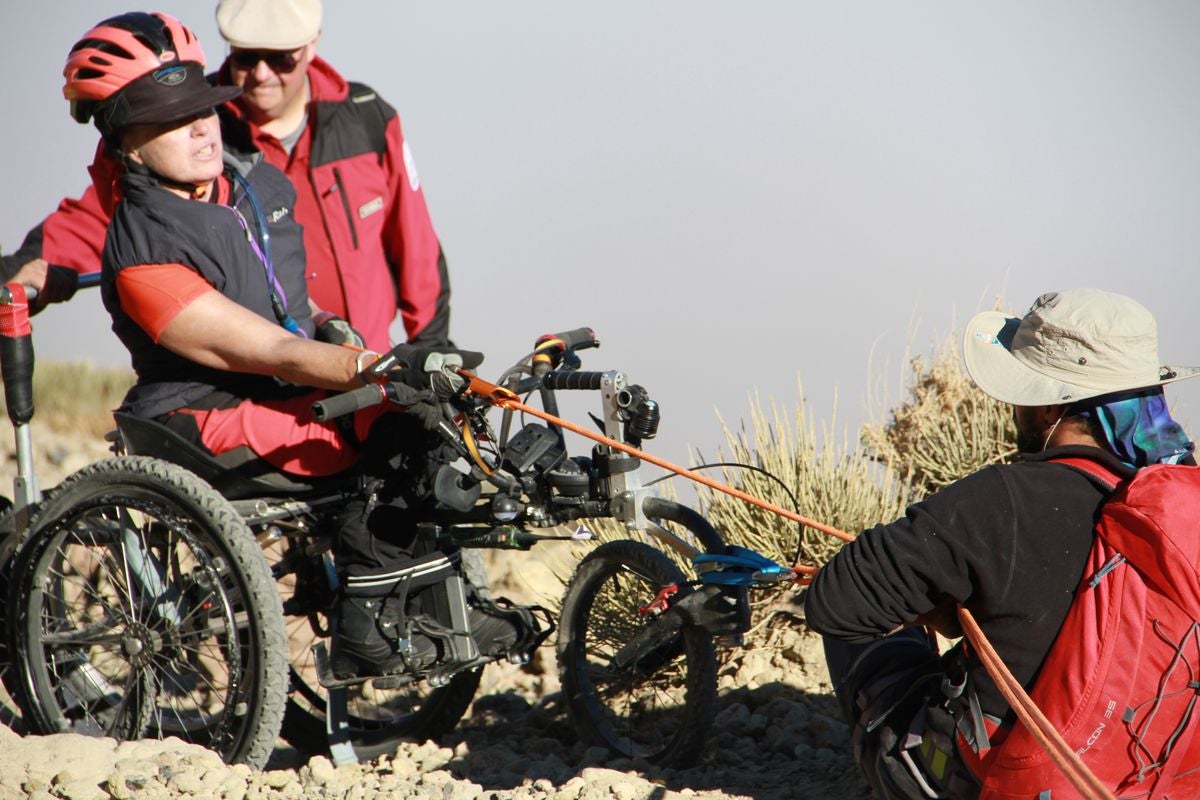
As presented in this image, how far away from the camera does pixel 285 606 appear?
4219 millimetres

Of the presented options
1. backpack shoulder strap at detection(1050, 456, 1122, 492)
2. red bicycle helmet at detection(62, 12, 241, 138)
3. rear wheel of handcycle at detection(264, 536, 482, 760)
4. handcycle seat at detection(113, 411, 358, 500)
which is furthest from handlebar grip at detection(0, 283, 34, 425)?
backpack shoulder strap at detection(1050, 456, 1122, 492)

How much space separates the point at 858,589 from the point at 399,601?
1.73 meters

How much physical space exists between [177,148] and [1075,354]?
2.80m

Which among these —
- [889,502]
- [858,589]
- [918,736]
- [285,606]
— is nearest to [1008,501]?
[858,589]

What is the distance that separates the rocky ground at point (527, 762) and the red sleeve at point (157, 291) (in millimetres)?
1276

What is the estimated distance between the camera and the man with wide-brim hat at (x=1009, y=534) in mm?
2475

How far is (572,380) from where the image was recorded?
3.78 metres

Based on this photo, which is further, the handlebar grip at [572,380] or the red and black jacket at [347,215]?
the red and black jacket at [347,215]

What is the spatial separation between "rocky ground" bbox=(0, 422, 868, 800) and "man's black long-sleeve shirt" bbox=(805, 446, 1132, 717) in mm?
1112

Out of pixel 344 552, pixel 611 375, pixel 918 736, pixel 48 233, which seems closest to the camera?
pixel 918 736

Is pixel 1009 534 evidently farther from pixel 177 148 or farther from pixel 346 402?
pixel 177 148

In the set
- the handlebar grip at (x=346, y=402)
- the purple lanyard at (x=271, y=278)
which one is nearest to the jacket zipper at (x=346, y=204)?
the purple lanyard at (x=271, y=278)

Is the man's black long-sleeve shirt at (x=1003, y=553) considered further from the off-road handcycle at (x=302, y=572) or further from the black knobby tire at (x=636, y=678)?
the black knobby tire at (x=636, y=678)

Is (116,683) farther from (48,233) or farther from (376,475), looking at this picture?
(48,233)
